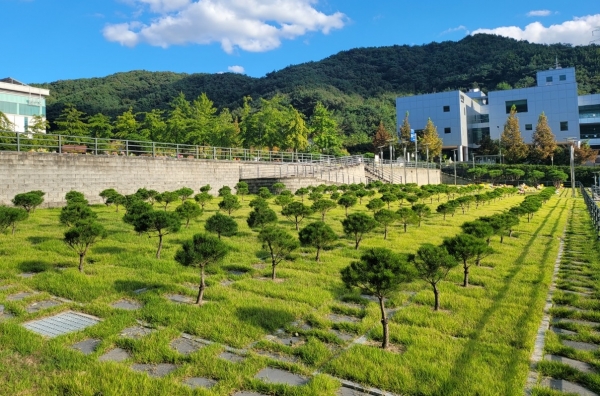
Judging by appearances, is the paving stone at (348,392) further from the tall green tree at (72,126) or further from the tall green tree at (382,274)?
the tall green tree at (72,126)

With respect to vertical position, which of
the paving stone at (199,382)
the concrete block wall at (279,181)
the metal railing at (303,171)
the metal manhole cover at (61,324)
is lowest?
the paving stone at (199,382)

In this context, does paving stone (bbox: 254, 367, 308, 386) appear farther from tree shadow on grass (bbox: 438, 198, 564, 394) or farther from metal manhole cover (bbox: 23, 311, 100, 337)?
metal manhole cover (bbox: 23, 311, 100, 337)

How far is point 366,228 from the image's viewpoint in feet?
33.6

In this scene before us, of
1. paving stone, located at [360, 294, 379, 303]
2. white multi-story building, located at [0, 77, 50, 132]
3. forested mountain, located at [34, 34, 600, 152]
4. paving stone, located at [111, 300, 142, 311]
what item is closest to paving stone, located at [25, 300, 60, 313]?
paving stone, located at [111, 300, 142, 311]

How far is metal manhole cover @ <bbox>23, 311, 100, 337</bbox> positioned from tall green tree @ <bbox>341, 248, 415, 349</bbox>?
3.40 metres

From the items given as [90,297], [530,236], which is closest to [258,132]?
[530,236]

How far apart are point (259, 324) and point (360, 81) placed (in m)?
130

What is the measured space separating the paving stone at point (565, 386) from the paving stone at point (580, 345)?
1004 mm

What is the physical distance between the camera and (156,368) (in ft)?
13.8

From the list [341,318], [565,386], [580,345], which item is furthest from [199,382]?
[580,345]

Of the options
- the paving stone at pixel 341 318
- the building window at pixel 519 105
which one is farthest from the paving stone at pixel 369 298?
the building window at pixel 519 105

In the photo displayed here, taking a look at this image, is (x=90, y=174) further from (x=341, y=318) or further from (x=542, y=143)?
(x=542, y=143)

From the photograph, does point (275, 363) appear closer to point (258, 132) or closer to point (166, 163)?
point (166, 163)

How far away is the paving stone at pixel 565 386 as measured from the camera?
389 cm
